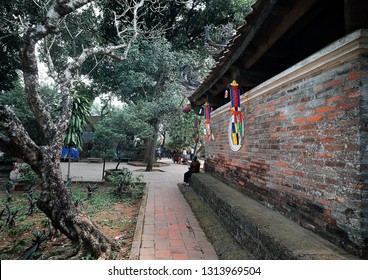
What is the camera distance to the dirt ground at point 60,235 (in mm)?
3514

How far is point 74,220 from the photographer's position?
10.8 feet

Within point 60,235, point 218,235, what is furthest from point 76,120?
point 218,235

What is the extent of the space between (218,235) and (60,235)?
9.16 feet

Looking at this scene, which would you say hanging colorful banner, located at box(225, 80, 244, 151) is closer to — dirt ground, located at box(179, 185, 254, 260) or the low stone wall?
the low stone wall

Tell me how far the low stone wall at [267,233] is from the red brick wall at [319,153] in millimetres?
133

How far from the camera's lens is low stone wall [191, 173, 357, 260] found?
2.07 metres

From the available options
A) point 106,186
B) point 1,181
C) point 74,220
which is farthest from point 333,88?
point 1,181

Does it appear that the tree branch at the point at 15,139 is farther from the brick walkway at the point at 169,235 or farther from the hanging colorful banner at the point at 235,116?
the hanging colorful banner at the point at 235,116

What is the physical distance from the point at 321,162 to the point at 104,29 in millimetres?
13573

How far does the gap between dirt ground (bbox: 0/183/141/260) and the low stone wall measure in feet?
5.40

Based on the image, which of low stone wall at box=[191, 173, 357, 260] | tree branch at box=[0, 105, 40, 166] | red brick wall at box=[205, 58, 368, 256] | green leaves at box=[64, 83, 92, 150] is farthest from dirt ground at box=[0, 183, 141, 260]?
red brick wall at box=[205, 58, 368, 256]

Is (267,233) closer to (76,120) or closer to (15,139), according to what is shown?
(15,139)

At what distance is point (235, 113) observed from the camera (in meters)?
4.48

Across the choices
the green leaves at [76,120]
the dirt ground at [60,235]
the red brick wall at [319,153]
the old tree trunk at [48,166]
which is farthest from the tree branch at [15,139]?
the green leaves at [76,120]
